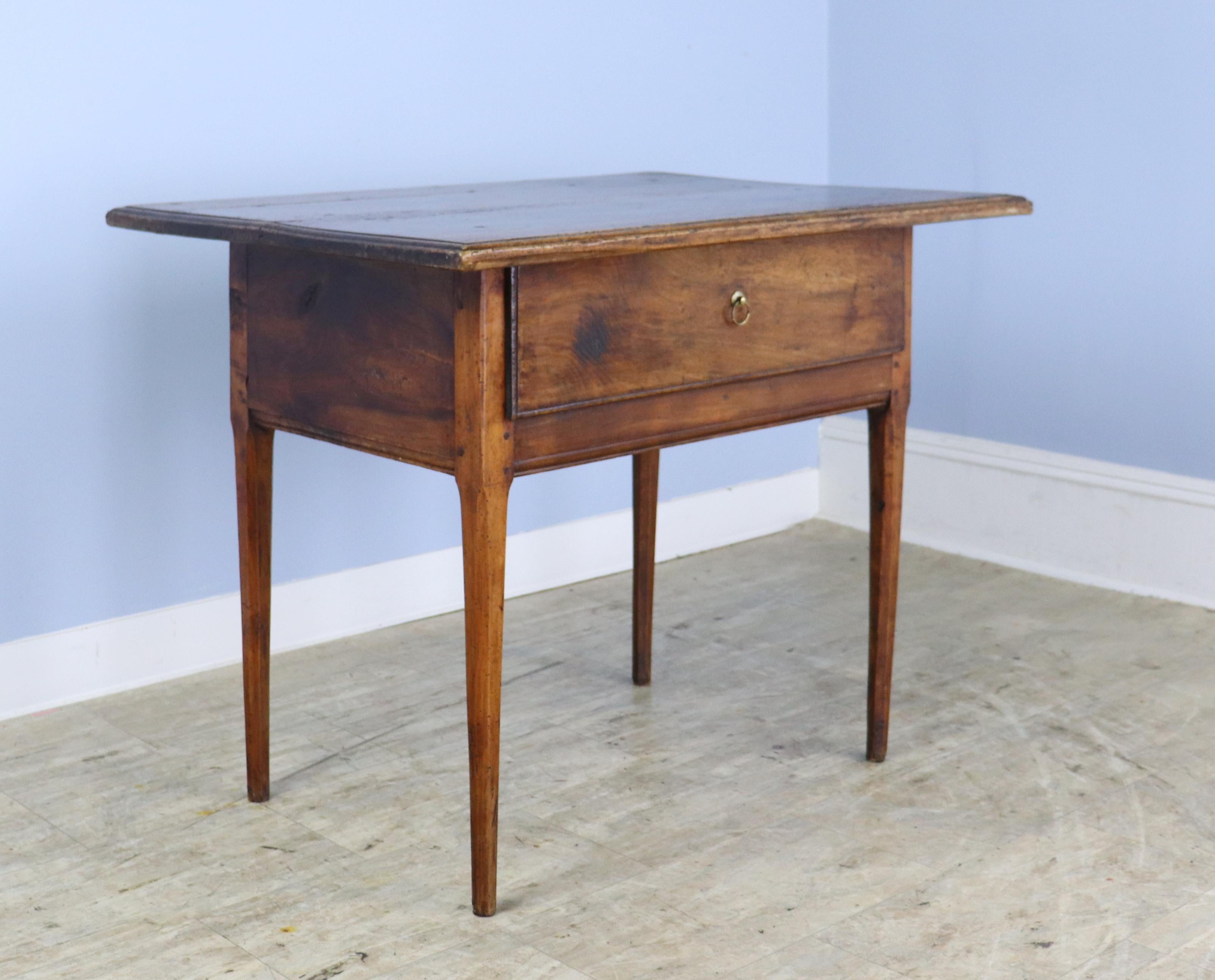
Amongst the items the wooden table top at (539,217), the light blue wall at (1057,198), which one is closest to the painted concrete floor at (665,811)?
the light blue wall at (1057,198)

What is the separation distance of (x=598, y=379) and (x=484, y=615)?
0.94 feet

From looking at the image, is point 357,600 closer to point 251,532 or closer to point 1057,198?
point 251,532

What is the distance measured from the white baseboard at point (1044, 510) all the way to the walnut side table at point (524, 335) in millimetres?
1036

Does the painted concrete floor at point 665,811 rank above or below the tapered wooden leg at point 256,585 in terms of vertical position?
below

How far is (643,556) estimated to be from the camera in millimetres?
2416

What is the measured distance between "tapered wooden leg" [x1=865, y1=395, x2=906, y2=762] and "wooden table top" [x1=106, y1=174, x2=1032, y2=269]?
0.29 meters

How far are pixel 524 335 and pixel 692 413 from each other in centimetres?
29

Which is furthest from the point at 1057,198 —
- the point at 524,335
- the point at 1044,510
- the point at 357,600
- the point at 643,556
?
the point at 524,335

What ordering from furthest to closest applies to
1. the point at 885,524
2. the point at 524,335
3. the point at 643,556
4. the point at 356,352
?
the point at 643,556 → the point at 885,524 → the point at 356,352 → the point at 524,335

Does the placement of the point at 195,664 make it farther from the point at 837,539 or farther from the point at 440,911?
the point at 837,539

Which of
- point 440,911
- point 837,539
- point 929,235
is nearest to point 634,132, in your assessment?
point 929,235

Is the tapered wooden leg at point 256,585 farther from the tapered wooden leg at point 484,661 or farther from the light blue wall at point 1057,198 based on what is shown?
the light blue wall at point 1057,198

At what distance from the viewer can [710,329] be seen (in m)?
1.78

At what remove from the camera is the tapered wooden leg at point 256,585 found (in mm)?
1917
